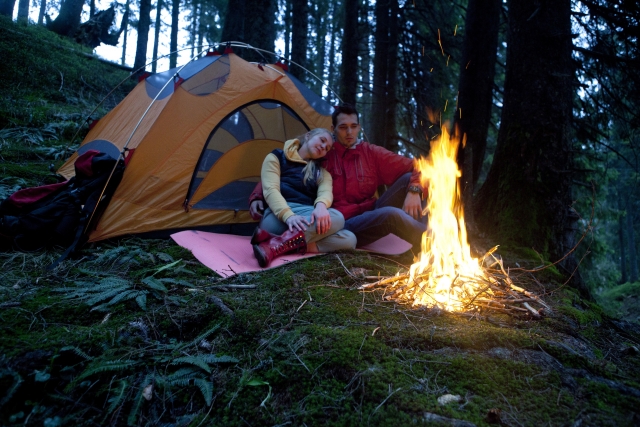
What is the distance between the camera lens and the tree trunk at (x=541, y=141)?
384 cm

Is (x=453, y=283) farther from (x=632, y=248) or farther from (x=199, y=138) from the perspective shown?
(x=632, y=248)

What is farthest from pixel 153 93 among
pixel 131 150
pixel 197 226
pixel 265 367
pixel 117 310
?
pixel 265 367

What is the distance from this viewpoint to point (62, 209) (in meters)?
3.54

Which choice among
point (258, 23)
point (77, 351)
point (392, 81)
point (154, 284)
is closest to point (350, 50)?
point (392, 81)

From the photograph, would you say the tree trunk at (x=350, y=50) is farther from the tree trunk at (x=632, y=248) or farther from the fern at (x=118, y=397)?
the tree trunk at (x=632, y=248)

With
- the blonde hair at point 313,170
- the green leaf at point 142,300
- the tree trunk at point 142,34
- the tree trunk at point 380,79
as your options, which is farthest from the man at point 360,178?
the tree trunk at point 142,34

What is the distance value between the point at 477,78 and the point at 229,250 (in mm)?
4114

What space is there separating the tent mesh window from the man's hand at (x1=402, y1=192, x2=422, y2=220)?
1.95 meters

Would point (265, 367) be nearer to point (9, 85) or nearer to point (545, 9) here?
point (545, 9)

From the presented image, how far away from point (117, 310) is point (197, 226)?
7.02 ft

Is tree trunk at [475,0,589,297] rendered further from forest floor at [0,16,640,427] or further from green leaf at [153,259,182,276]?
green leaf at [153,259,182,276]

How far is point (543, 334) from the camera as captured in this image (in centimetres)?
210

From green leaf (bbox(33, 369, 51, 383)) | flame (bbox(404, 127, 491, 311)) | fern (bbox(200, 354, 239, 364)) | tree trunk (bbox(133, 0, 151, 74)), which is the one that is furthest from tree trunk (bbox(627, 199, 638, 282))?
green leaf (bbox(33, 369, 51, 383))

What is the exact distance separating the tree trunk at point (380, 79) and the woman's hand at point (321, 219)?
446cm
